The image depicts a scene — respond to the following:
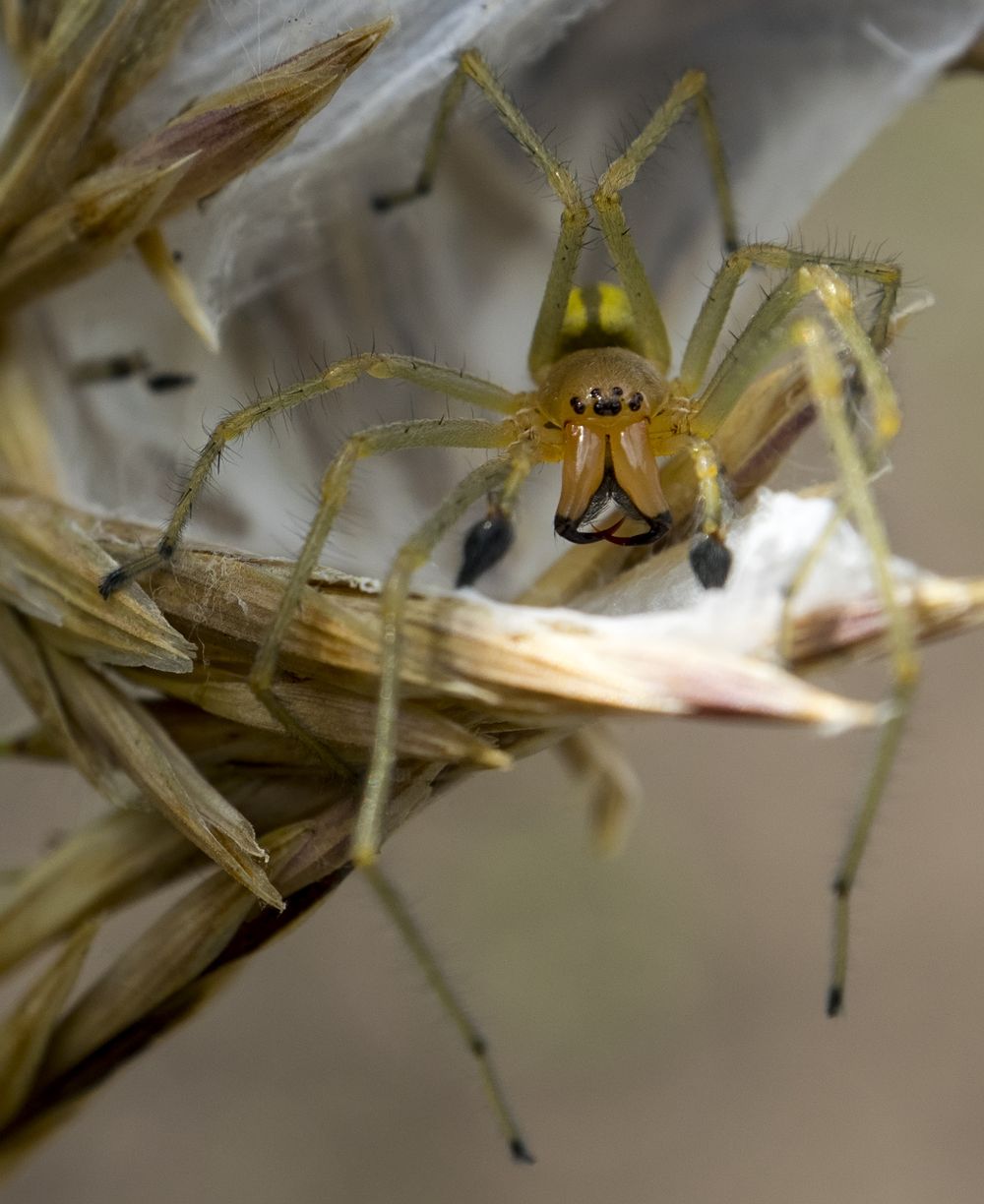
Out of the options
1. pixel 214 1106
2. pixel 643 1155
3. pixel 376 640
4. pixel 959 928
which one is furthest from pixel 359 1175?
pixel 376 640

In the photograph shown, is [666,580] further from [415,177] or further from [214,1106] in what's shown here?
[214,1106]

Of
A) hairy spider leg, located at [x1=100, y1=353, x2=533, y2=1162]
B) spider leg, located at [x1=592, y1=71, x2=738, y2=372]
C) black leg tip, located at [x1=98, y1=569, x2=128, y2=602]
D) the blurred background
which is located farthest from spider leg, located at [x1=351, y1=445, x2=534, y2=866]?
the blurred background

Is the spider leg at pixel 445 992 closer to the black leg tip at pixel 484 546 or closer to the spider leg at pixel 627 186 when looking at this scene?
the black leg tip at pixel 484 546

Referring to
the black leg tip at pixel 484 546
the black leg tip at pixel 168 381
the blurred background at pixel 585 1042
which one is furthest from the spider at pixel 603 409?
the blurred background at pixel 585 1042

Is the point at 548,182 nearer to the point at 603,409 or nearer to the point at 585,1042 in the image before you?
the point at 603,409

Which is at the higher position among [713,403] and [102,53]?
[102,53]

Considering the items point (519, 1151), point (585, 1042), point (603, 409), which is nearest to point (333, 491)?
point (603, 409)

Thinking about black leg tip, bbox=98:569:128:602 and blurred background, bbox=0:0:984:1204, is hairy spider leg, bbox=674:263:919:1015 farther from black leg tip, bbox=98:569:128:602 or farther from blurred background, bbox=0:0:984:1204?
blurred background, bbox=0:0:984:1204
